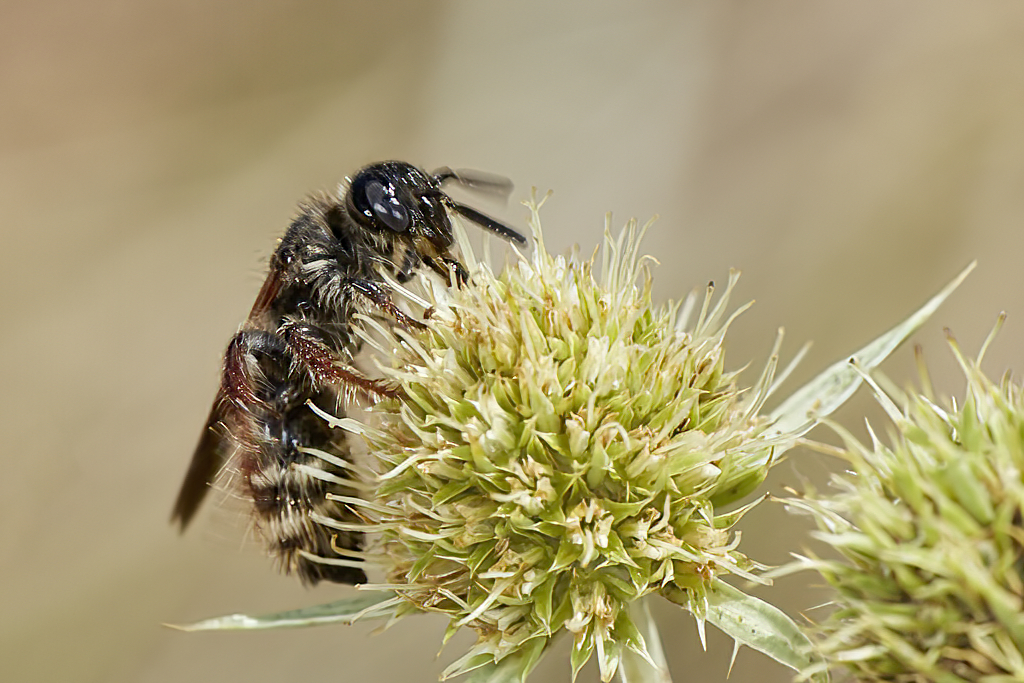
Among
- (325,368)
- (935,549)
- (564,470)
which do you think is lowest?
(935,549)

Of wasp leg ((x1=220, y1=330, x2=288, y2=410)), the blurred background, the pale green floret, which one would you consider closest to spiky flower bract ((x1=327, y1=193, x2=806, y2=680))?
the pale green floret

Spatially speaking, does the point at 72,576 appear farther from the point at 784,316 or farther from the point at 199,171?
the point at 784,316

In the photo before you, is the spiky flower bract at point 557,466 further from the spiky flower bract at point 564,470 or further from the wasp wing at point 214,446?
the wasp wing at point 214,446

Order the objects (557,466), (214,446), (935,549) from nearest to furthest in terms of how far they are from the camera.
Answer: (935,549)
(557,466)
(214,446)

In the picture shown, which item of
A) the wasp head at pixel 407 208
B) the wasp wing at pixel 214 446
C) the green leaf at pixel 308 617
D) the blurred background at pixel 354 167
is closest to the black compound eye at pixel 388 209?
the wasp head at pixel 407 208

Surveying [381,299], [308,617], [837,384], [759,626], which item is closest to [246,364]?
[381,299]

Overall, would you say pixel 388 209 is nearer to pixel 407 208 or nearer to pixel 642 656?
pixel 407 208

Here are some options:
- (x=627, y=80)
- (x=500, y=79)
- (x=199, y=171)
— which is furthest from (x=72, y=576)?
→ (x=627, y=80)

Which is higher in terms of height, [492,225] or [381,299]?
[492,225]
